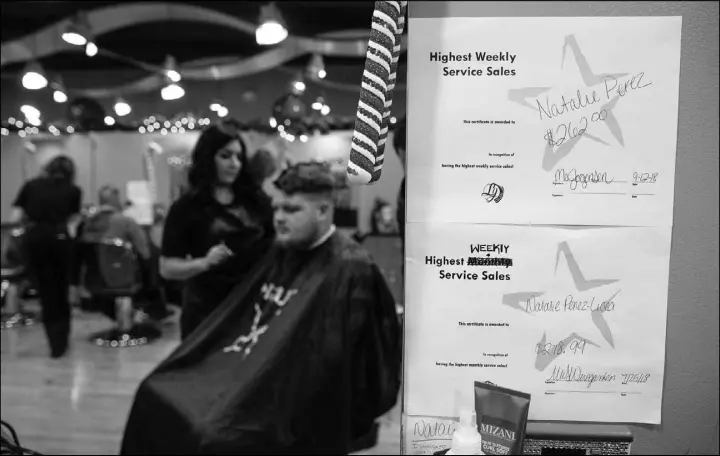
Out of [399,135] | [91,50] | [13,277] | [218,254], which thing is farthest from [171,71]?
[399,135]

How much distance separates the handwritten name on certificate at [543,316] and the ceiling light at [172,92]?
1.27 meters

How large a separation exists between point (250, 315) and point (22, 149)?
1118mm

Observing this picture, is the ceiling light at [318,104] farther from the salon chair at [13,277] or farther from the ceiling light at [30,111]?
the salon chair at [13,277]

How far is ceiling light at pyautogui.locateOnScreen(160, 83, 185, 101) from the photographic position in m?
1.77

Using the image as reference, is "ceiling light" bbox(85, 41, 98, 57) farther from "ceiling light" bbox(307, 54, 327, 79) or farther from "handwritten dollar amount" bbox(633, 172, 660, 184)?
"handwritten dollar amount" bbox(633, 172, 660, 184)

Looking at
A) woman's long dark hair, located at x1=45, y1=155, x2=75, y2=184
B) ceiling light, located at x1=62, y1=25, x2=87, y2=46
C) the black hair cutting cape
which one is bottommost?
the black hair cutting cape

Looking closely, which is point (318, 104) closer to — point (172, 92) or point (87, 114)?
point (172, 92)

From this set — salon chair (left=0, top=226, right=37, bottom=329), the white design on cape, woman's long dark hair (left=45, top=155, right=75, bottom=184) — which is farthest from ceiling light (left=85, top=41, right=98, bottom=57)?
the white design on cape

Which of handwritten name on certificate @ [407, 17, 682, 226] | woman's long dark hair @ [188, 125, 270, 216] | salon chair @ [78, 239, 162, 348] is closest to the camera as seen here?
handwritten name on certificate @ [407, 17, 682, 226]

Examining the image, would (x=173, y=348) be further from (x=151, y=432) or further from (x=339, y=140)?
(x=339, y=140)

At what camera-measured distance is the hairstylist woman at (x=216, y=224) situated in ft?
5.47

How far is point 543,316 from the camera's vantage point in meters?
0.95

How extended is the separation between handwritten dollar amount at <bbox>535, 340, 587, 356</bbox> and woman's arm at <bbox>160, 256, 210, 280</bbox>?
1.21m
